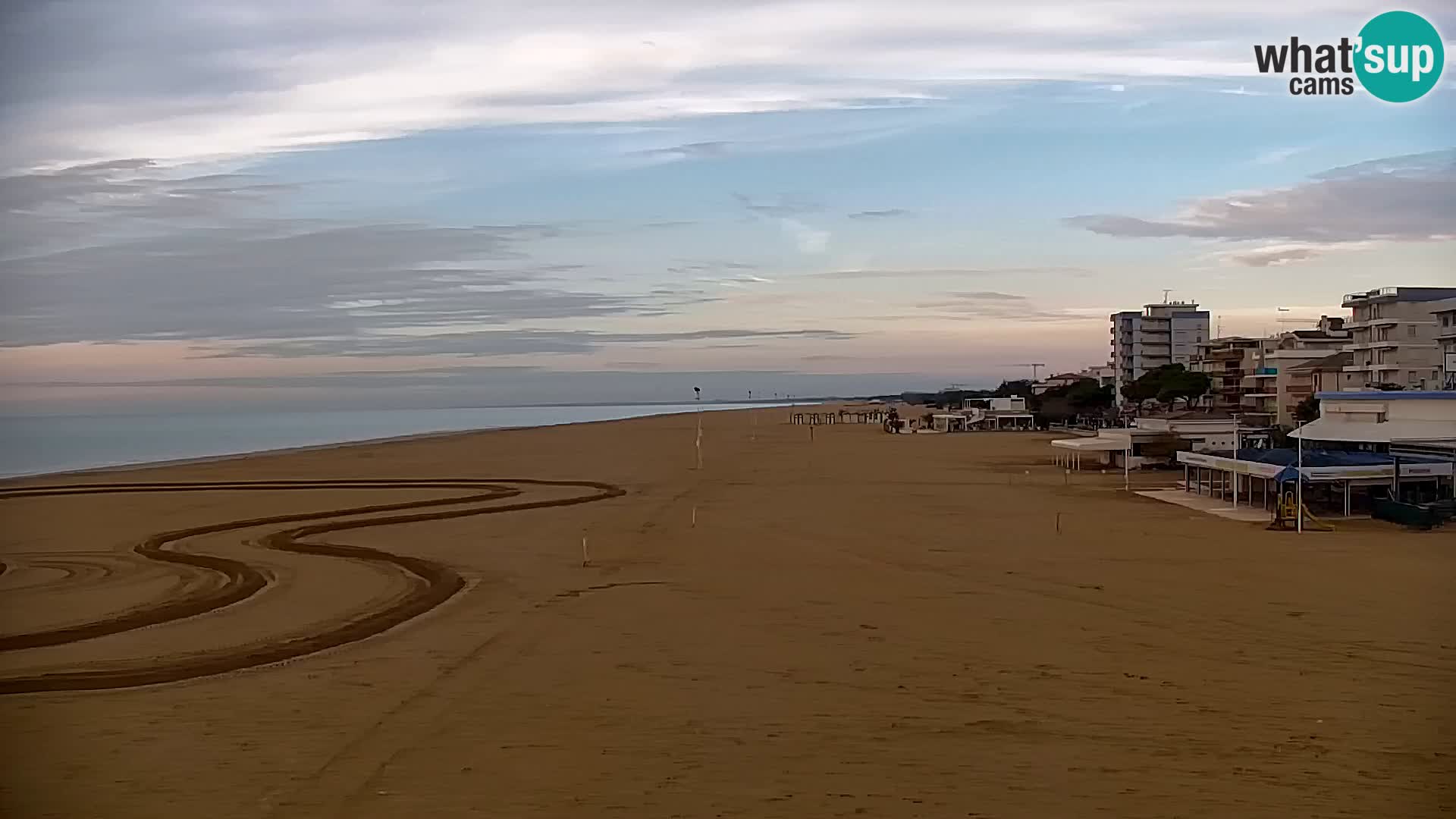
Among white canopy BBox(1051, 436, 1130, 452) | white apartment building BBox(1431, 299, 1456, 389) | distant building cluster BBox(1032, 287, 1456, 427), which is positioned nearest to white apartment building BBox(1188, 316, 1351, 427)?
distant building cluster BBox(1032, 287, 1456, 427)

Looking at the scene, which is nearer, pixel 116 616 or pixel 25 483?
pixel 116 616

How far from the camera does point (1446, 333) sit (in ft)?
159

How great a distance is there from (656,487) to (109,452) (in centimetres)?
3566

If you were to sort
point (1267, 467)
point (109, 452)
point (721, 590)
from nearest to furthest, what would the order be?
point (721, 590), point (1267, 467), point (109, 452)

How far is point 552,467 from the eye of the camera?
41188 mm

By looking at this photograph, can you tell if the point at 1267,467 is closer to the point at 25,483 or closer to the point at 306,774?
the point at 306,774

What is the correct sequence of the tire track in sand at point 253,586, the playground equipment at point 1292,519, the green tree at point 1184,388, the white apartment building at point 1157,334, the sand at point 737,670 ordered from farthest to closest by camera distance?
the white apartment building at point 1157,334 < the green tree at point 1184,388 < the playground equipment at point 1292,519 < the tire track in sand at point 253,586 < the sand at point 737,670

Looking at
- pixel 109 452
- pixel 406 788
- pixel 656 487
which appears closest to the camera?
pixel 406 788

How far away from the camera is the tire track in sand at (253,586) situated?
10805 millimetres

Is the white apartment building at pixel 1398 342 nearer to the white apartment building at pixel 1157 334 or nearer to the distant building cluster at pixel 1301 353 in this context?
the distant building cluster at pixel 1301 353

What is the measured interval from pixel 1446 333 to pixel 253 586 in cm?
4921

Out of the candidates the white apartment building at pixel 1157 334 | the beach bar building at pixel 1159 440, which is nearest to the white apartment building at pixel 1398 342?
the beach bar building at pixel 1159 440

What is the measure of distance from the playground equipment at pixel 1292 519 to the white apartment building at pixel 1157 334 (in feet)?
290

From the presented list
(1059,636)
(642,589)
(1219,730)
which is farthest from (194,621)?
(1219,730)
